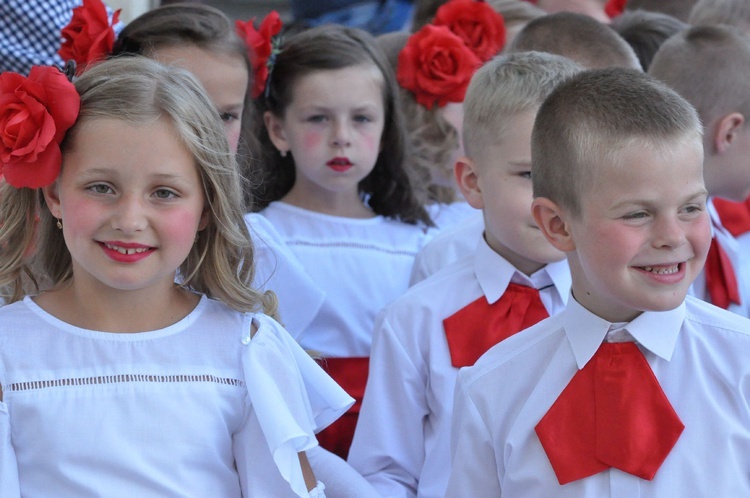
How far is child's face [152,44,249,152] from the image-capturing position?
3197 millimetres

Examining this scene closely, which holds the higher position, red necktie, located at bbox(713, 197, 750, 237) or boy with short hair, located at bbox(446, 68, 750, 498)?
boy with short hair, located at bbox(446, 68, 750, 498)

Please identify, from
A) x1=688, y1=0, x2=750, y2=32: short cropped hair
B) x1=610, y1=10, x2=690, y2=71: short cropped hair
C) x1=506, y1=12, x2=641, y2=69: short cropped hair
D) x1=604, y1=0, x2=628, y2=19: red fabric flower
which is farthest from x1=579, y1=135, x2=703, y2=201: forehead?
x1=604, y1=0, x2=628, y2=19: red fabric flower

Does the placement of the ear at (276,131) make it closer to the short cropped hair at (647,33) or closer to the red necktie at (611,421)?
the short cropped hair at (647,33)

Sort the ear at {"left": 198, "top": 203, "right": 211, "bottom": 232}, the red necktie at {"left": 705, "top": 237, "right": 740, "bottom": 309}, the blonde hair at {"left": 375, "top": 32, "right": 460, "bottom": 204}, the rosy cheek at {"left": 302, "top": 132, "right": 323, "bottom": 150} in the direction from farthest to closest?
the blonde hair at {"left": 375, "top": 32, "right": 460, "bottom": 204} → the rosy cheek at {"left": 302, "top": 132, "right": 323, "bottom": 150} → the red necktie at {"left": 705, "top": 237, "right": 740, "bottom": 309} → the ear at {"left": 198, "top": 203, "right": 211, "bottom": 232}

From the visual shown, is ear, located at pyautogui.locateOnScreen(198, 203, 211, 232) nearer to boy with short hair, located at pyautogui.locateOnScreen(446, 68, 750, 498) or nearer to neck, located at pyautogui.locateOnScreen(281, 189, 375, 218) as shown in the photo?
boy with short hair, located at pyautogui.locateOnScreen(446, 68, 750, 498)

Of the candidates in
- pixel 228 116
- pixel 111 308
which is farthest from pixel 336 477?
pixel 228 116

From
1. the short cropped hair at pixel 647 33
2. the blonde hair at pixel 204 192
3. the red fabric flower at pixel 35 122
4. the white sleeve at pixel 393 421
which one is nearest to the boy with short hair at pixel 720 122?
the short cropped hair at pixel 647 33

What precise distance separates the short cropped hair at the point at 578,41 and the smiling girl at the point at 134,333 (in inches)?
61.1

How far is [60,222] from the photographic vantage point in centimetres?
236

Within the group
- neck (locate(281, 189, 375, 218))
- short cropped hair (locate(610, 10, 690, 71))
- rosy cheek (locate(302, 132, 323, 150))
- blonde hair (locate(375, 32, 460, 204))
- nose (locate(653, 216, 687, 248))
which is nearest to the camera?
nose (locate(653, 216, 687, 248))

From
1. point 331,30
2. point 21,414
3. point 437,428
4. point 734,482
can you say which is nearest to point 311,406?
point 437,428

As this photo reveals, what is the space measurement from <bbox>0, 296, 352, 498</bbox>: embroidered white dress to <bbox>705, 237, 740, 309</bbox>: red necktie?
1.64 meters

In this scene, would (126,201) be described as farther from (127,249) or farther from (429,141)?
(429,141)

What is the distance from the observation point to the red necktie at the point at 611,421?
198 cm
